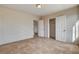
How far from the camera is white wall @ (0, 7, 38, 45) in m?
5.79

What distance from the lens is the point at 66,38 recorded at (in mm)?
6520

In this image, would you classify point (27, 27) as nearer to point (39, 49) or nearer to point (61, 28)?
point (61, 28)

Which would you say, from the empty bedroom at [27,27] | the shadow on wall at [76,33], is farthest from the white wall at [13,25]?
the shadow on wall at [76,33]

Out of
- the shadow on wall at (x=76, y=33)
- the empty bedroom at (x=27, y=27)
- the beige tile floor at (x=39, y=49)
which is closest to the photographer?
the beige tile floor at (x=39, y=49)

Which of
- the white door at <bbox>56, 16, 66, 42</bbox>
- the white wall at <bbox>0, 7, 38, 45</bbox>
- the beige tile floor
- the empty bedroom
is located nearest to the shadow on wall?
the empty bedroom

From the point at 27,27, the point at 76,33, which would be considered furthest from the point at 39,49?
the point at 27,27

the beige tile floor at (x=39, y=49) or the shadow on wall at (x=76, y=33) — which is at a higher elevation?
the shadow on wall at (x=76, y=33)

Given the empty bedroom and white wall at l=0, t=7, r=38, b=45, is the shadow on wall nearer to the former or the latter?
the empty bedroom

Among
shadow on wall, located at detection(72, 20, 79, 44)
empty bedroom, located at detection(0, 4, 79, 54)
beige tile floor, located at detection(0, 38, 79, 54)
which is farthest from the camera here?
shadow on wall, located at detection(72, 20, 79, 44)

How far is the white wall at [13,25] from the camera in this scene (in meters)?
5.79

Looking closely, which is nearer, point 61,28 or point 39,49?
point 39,49

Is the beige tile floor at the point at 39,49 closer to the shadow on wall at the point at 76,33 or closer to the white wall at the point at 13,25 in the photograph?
the shadow on wall at the point at 76,33

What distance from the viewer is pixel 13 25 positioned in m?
6.68
